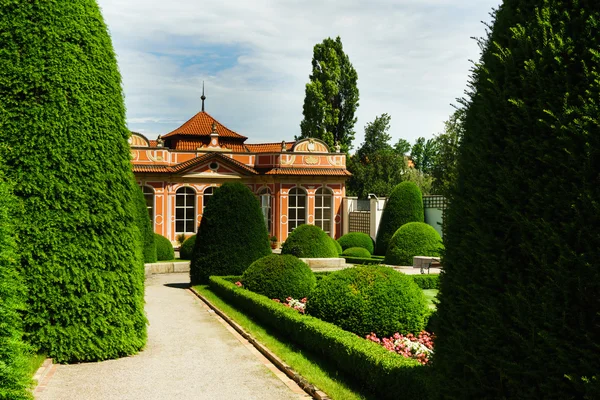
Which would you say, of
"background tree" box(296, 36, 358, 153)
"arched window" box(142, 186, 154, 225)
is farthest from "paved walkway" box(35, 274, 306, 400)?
"background tree" box(296, 36, 358, 153)

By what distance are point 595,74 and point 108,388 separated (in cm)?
596

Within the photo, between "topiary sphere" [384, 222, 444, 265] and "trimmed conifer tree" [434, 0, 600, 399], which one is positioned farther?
"topiary sphere" [384, 222, 444, 265]

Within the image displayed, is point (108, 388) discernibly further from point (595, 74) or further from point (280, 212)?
point (280, 212)

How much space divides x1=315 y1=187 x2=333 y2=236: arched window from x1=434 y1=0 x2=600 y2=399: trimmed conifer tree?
30708 millimetres

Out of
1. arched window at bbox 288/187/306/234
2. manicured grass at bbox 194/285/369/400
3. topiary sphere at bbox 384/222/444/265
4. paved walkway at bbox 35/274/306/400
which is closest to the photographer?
manicured grass at bbox 194/285/369/400

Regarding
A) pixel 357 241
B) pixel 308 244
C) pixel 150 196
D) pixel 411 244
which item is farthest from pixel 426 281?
pixel 150 196

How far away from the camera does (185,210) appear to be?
32438 millimetres

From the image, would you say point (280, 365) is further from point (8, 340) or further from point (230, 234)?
point (230, 234)

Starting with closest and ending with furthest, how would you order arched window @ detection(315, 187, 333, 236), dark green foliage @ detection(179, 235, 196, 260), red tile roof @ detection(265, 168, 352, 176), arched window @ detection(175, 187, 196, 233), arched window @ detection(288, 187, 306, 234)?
1. dark green foliage @ detection(179, 235, 196, 260)
2. arched window @ detection(175, 187, 196, 233)
3. red tile roof @ detection(265, 168, 352, 176)
4. arched window @ detection(288, 187, 306, 234)
5. arched window @ detection(315, 187, 333, 236)

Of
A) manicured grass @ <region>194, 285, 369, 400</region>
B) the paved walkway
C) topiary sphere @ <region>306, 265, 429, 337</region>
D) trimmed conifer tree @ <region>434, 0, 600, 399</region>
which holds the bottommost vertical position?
the paved walkway

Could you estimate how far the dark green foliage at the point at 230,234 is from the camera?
53.2ft

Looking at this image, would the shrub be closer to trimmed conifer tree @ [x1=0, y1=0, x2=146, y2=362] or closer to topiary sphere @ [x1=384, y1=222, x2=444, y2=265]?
topiary sphere @ [x1=384, y1=222, x2=444, y2=265]

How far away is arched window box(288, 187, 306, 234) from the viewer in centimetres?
3362

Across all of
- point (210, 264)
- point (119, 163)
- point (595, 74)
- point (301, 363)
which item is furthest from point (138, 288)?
point (210, 264)
